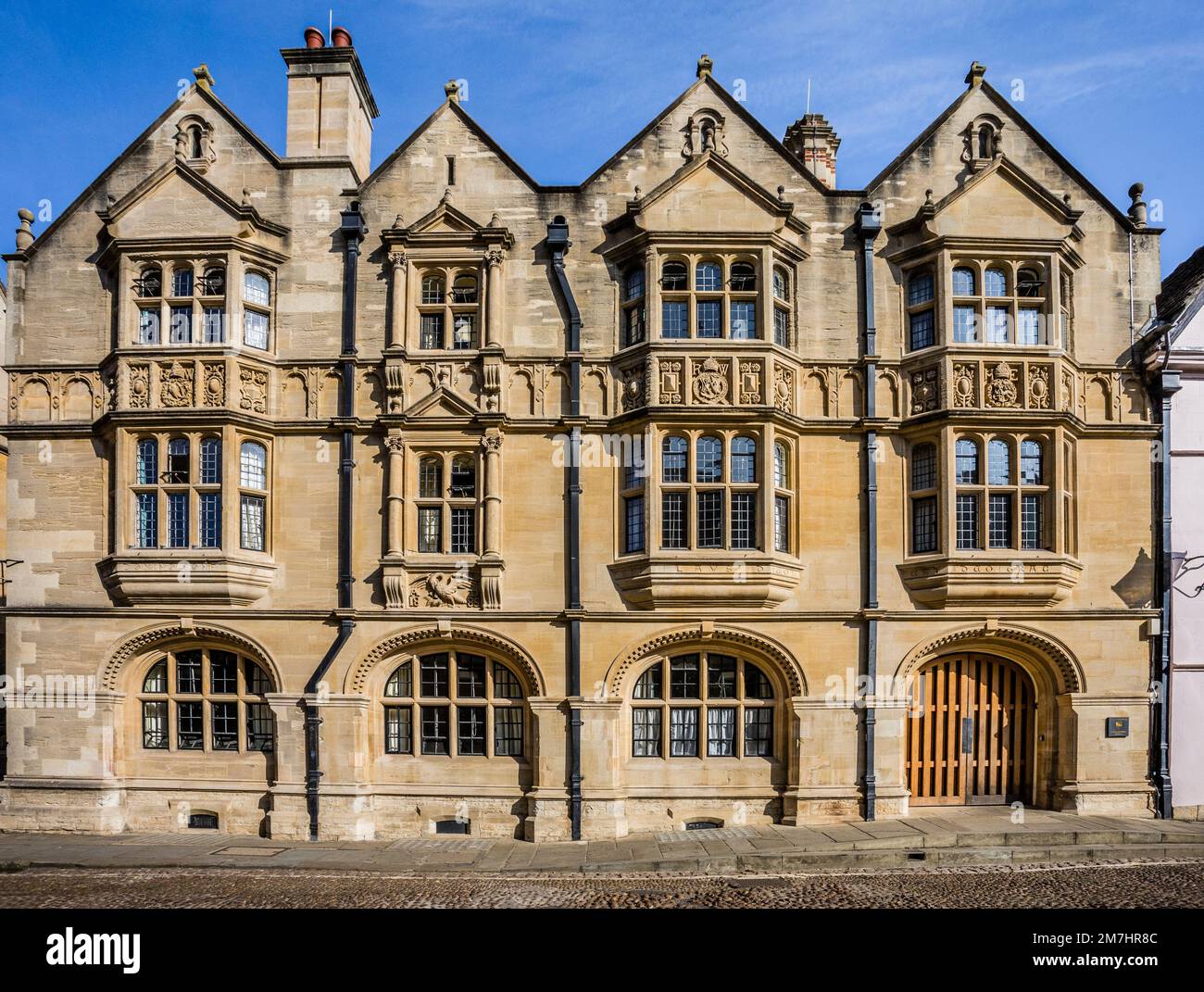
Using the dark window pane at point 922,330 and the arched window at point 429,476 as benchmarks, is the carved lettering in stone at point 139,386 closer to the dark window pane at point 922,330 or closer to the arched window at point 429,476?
the arched window at point 429,476

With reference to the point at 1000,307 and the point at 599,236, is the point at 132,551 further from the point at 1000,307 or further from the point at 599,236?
the point at 1000,307

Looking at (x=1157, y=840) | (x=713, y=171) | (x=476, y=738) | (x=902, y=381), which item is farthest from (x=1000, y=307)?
(x=476, y=738)

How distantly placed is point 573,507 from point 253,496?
6.04 m

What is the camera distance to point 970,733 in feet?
62.8

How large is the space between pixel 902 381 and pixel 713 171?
210 inches

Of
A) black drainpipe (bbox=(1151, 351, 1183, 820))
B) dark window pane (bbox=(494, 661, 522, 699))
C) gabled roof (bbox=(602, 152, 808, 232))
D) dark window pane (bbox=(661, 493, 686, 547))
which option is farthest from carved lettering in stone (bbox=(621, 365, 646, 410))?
black drainpipe (bbox=(1151, 351, 1183, 820))

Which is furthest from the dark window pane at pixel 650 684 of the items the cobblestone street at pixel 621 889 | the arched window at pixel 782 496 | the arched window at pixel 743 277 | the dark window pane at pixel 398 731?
the arched window at pixel 743 277

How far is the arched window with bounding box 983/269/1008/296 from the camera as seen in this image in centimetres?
1906

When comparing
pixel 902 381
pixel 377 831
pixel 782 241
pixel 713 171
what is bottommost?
pixel 377 831

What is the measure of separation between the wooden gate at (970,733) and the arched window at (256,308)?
14.1m

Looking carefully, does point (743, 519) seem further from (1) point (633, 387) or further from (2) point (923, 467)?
(2) point (923, 467)

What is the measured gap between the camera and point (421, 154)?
19609 millimetres

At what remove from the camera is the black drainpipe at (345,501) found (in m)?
18.4

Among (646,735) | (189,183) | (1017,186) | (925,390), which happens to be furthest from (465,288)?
(1017,186)
